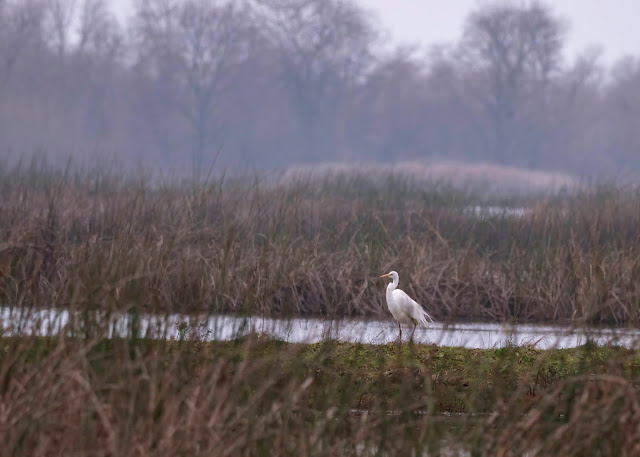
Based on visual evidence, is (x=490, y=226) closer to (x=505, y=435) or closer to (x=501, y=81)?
(x=505, y=435)

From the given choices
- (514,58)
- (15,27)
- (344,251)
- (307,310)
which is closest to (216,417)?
(307,310)

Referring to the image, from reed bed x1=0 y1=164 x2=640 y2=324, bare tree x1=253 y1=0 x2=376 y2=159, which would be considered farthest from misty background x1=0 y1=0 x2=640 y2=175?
reed bed x1=0 y1=164 x2=640 y2=324

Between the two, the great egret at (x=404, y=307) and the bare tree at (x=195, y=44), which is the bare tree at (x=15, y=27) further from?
the great egret at (x=404, y=307)

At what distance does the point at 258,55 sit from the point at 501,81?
12.0m

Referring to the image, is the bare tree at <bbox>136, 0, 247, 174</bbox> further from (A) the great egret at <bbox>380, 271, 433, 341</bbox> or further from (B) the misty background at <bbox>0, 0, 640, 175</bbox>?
(A) the great egret at <bbox>380, 271, 433, 341</bbox>

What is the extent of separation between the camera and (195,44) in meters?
54.9

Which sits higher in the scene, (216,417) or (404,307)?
(216,417)

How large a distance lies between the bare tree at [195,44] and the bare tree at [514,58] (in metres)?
12.6

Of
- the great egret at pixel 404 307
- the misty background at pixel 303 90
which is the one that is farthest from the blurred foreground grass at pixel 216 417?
the misty background at pixel 303 90

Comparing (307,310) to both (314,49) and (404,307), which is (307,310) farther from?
(314,49)

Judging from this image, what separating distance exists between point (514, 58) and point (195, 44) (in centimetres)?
1630

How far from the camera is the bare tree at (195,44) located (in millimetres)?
54688

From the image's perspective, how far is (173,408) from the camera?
13.1 feet

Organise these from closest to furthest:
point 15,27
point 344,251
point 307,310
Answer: point 307,310 < point 344,251 < point 15,27
